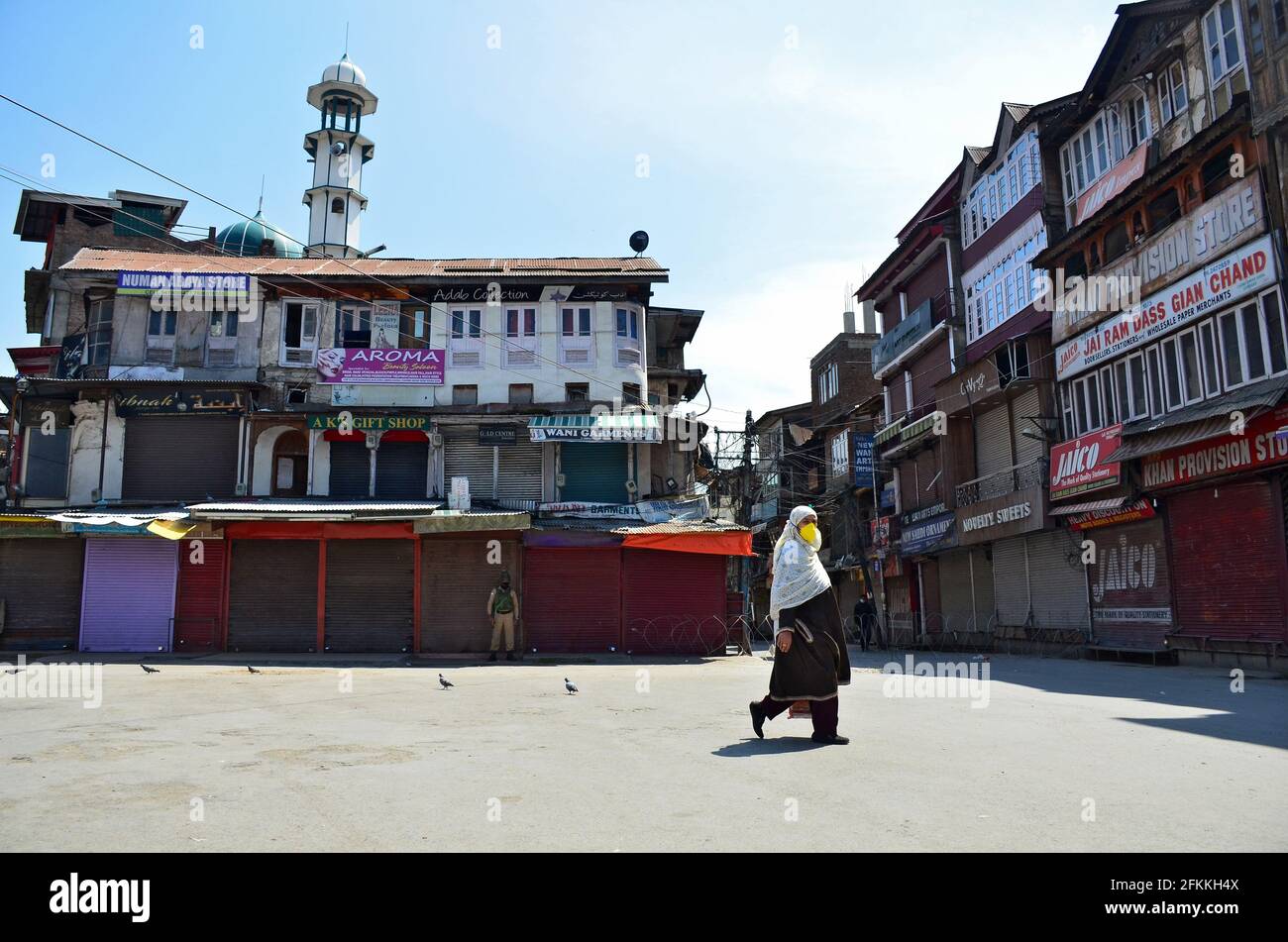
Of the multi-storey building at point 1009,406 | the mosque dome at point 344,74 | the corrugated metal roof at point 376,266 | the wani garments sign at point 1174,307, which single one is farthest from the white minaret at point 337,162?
the wani garments sign at point 1174,307

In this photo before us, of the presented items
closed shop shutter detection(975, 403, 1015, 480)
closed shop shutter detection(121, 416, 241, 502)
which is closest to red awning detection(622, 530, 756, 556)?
closed shop shutter detection(975, 403, 1015, 480)

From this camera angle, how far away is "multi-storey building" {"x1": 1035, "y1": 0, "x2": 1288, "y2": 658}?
17469 millimetres

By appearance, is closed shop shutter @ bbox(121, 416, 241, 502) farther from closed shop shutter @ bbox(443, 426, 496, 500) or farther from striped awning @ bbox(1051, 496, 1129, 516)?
striped awning @ bbox(1051, 496, 1129, 516)

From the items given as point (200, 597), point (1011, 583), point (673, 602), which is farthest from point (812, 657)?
point (1011, 583)

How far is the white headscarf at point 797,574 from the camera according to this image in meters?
8.55

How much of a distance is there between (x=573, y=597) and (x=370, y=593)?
5303 mm

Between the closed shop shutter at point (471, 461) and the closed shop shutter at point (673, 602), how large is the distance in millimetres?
4925

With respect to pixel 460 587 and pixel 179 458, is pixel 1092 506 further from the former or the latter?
pixel 179 458

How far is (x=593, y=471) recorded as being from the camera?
27.7 m

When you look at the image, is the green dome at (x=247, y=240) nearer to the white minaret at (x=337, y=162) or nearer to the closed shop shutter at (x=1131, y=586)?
the white minaret at (x=337, y=162)

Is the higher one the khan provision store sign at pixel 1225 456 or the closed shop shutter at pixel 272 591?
the khan provision store sign at pixel 1225 456

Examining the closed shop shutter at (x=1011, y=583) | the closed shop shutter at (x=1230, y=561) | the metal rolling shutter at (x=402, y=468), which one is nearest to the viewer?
the closed shop shutter at (x=1230, y=561)

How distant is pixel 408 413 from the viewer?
88.9ft

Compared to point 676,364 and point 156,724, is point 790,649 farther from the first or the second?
point 676,364
